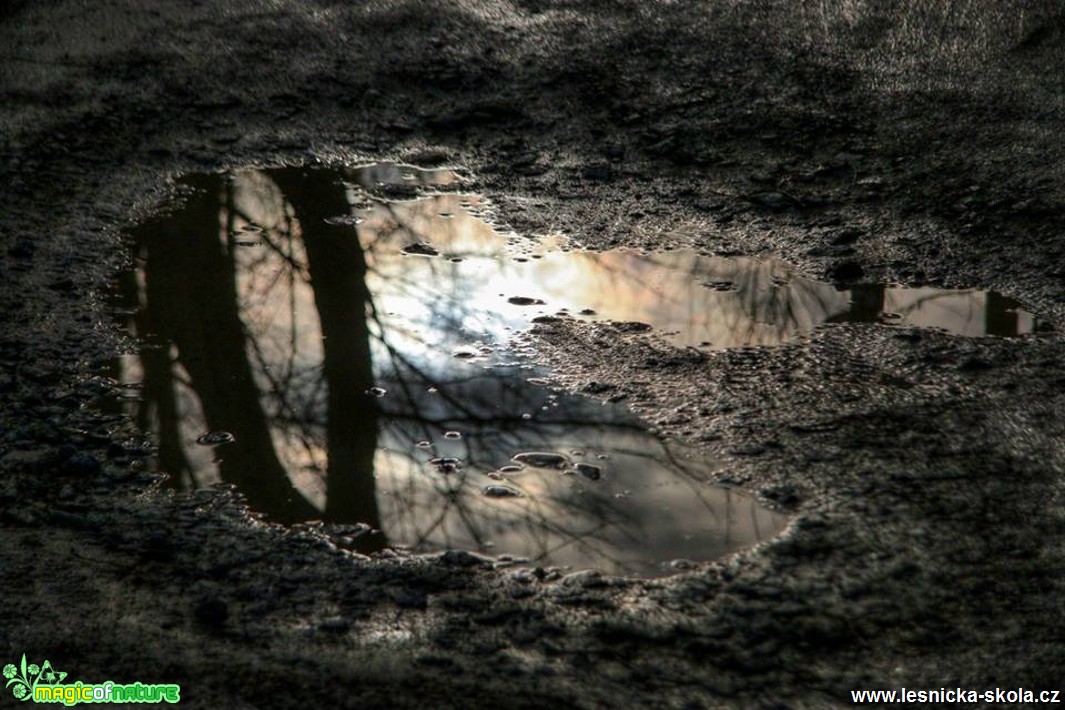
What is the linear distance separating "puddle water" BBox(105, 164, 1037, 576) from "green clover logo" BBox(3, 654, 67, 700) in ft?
2.49

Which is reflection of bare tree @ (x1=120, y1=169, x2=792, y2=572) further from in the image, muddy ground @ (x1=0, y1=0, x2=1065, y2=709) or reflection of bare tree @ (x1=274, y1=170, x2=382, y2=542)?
muddy ground @ (x1=0, y1=0, x2=1065, y2=709)

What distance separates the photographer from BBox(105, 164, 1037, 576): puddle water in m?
3.15

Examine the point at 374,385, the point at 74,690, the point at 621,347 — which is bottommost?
the point at 74,690

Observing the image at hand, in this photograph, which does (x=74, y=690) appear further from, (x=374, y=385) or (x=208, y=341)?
(x=208, y=341)

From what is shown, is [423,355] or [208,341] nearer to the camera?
[423,355]

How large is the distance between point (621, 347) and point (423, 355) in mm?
648

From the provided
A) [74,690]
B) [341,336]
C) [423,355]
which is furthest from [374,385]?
[74,690]

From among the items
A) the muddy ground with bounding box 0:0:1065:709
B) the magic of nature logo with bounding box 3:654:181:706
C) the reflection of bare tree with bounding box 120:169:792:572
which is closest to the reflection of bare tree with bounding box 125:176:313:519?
the reflection of bare tree with bounding box 120:169:792:572

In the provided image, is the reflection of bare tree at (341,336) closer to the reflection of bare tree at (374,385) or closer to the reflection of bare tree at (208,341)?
the reflection of bare tree at (374,385)

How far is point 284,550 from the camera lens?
117 inches

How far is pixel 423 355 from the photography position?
388 cm

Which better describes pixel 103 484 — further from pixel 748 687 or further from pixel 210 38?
pixel 210 38

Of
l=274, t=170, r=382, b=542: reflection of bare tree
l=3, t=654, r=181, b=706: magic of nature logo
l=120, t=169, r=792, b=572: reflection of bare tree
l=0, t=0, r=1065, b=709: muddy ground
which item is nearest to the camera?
l=3, t=654, r=181, b=706: magic of nature logo

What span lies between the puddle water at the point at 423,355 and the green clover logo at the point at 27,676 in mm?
760
